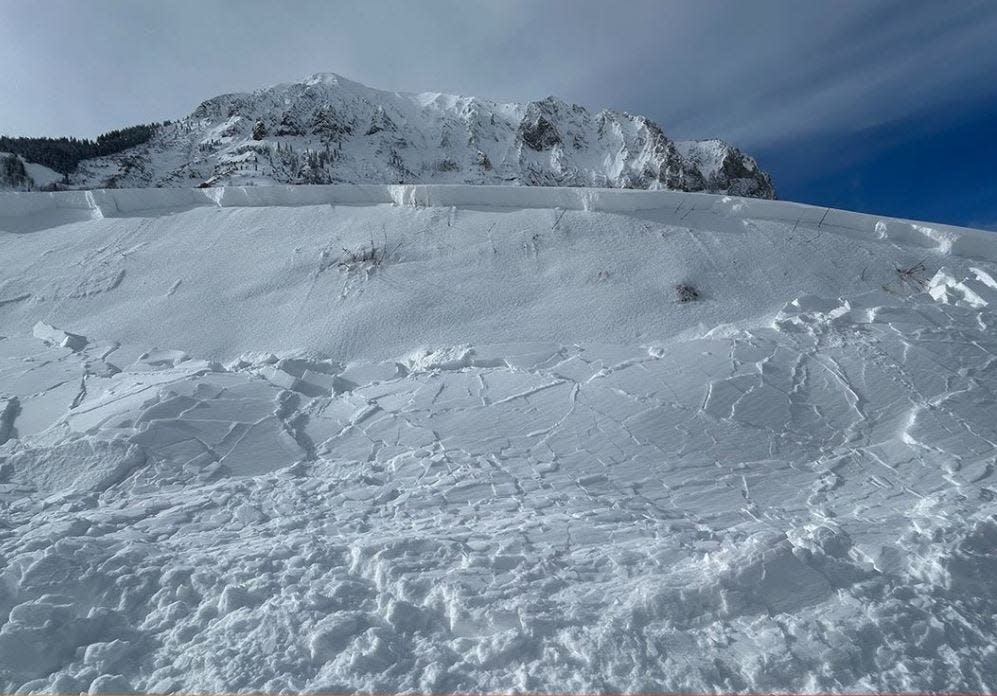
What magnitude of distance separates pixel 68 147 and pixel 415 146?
34.8 meters

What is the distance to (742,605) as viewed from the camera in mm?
2256

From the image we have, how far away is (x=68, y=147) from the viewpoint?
1724 inches

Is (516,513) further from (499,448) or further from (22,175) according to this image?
(22,175)

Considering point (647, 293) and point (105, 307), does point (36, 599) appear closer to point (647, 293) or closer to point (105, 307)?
point (105, 307)

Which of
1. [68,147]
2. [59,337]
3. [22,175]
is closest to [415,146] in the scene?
[68,147]

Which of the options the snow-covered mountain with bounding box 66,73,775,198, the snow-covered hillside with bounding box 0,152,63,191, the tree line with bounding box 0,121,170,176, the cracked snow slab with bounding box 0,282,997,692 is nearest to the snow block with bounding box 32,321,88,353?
the cracked snow slab with bounding box 0,282,997,692

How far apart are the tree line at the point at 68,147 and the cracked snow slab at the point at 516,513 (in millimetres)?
47054

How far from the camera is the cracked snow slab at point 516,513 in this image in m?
2.07

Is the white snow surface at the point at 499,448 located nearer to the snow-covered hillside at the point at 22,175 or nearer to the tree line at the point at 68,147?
the snow-covered hillside at the point at 22,175

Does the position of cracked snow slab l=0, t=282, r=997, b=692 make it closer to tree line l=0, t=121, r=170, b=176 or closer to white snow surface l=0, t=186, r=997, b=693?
white snow surface l=0, t=186, r=997, b=693

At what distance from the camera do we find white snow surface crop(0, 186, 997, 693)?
212cm

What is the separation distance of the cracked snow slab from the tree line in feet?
154

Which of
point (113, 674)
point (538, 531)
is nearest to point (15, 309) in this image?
point (113, 674)

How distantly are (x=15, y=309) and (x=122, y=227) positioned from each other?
2034mm
